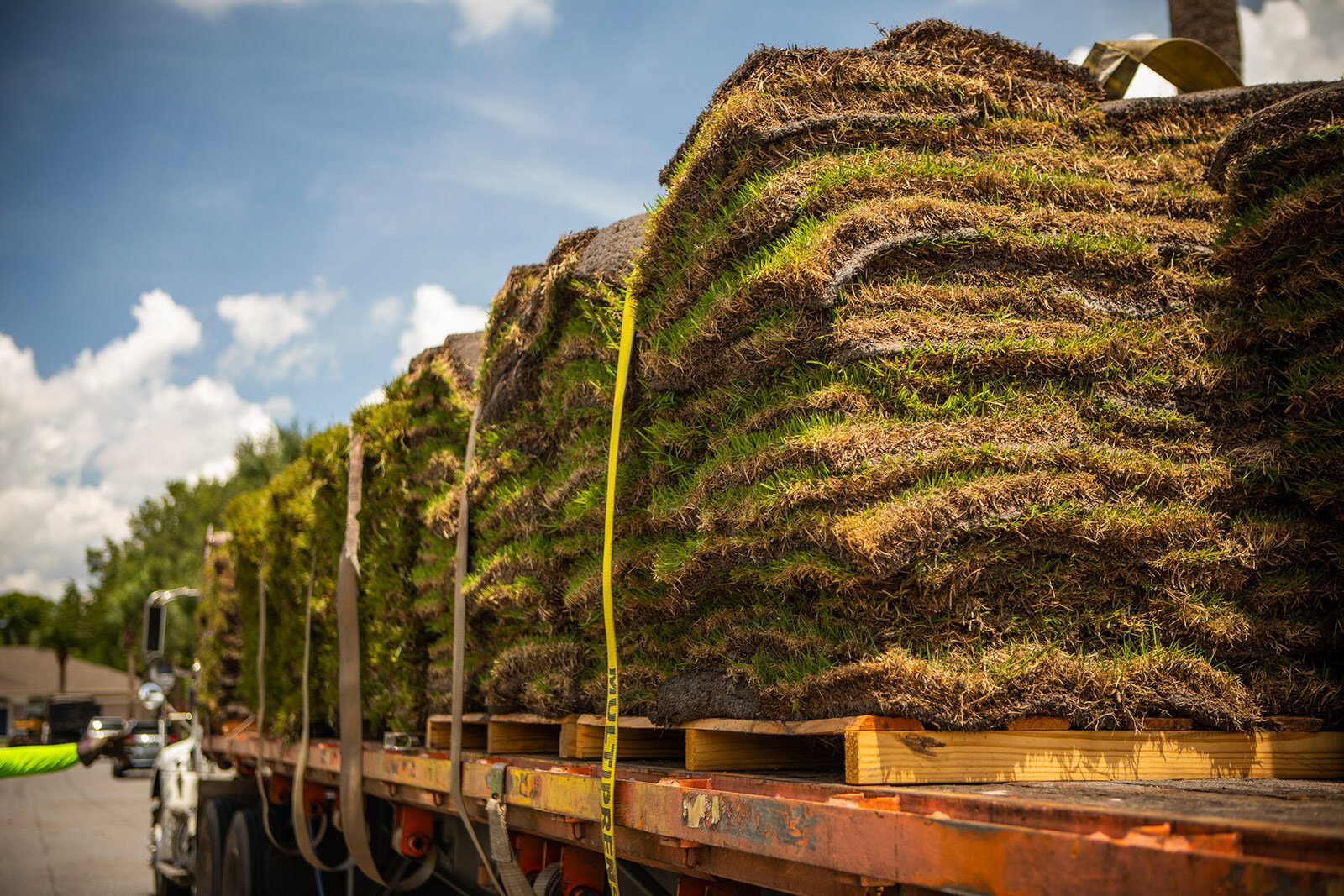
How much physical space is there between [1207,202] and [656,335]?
1519 millimetres

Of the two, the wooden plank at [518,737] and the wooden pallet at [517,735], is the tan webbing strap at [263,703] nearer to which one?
the wooden pallet at [517,735]

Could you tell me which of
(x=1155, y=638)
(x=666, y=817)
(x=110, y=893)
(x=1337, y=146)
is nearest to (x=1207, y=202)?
(x=1337, y=146)

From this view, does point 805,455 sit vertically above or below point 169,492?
below

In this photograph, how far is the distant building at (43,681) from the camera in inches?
3083

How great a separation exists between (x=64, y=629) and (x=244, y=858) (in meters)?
88.1

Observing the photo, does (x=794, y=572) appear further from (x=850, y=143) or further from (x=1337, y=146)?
(x=1337, y=146)

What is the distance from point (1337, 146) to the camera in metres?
2.62

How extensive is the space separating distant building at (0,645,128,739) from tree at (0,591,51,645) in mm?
13830

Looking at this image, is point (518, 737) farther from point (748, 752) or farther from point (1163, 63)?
point (1163, 63)

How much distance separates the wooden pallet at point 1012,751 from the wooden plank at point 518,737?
1318 mm

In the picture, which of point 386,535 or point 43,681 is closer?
point 386,535

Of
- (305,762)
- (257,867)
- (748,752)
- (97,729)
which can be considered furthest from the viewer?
(97,729)

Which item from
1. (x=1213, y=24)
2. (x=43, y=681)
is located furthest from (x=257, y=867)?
(x=43, y=681)

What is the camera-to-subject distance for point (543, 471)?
3811 mm
